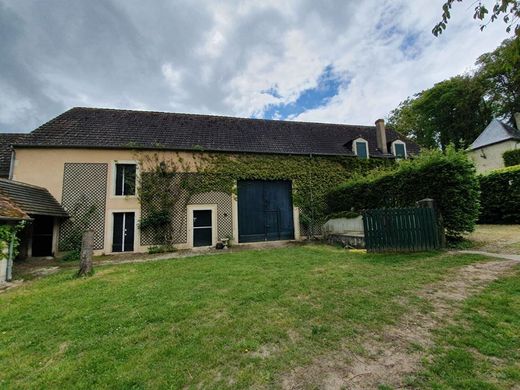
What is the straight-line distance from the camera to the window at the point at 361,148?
54.9 feet

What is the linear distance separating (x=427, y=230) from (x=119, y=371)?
864 centimetres

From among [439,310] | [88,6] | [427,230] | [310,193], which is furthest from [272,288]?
[88,6]

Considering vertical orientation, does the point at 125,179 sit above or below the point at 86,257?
above

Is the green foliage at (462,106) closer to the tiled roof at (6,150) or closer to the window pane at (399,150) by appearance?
the window pane at (399,150)

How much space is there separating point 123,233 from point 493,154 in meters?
32.0

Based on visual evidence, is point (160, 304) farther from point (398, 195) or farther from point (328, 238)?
point (328, 238)

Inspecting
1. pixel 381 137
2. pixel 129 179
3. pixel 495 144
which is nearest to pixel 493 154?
pixel 495 144

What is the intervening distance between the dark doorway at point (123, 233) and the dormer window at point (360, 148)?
48.0ft

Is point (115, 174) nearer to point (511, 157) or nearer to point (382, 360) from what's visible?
point (382, 360)

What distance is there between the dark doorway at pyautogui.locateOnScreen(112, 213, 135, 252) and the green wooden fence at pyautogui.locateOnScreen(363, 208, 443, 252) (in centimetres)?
1128

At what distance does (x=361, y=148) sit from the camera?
1688 cm

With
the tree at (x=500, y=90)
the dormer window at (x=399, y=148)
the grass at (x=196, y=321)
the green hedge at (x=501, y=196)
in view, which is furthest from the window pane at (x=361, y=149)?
the tree at (x=500, y=90)

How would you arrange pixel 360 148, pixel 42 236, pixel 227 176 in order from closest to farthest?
pixel 42 236
pixel 227 176
pixel 360 148

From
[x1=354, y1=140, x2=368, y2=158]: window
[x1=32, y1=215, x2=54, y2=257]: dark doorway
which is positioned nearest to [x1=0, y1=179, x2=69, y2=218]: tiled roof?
[x1=32, y1=215, x2=54, y2=257]: dark doorway
